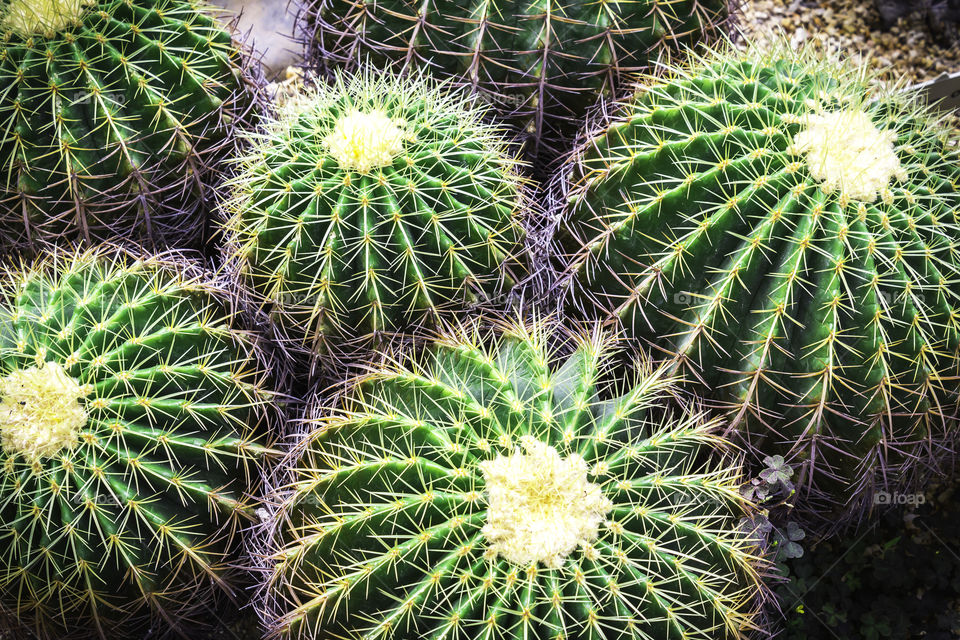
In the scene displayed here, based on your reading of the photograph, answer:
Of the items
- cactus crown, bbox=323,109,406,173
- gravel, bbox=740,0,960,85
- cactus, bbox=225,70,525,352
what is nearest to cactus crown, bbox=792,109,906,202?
cactus, bbox=225,70,525,352

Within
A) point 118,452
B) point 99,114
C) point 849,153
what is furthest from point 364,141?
point 849,153

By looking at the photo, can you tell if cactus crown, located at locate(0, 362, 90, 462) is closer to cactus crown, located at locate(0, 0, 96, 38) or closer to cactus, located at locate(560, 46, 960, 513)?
cactus crown, located at locate(0, 0, 96, 38)

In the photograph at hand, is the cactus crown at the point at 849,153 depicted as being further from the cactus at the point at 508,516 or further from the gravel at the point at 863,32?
the gravel at the point at 863,32

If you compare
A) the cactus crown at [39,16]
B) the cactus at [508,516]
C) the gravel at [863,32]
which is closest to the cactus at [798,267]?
the cactus at [508,516]

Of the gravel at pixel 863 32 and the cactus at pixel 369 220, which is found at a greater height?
the gravel at pixel 863 32

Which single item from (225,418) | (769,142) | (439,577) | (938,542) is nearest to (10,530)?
(225,418)

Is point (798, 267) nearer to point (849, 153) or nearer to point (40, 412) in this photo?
point (849, 153)
